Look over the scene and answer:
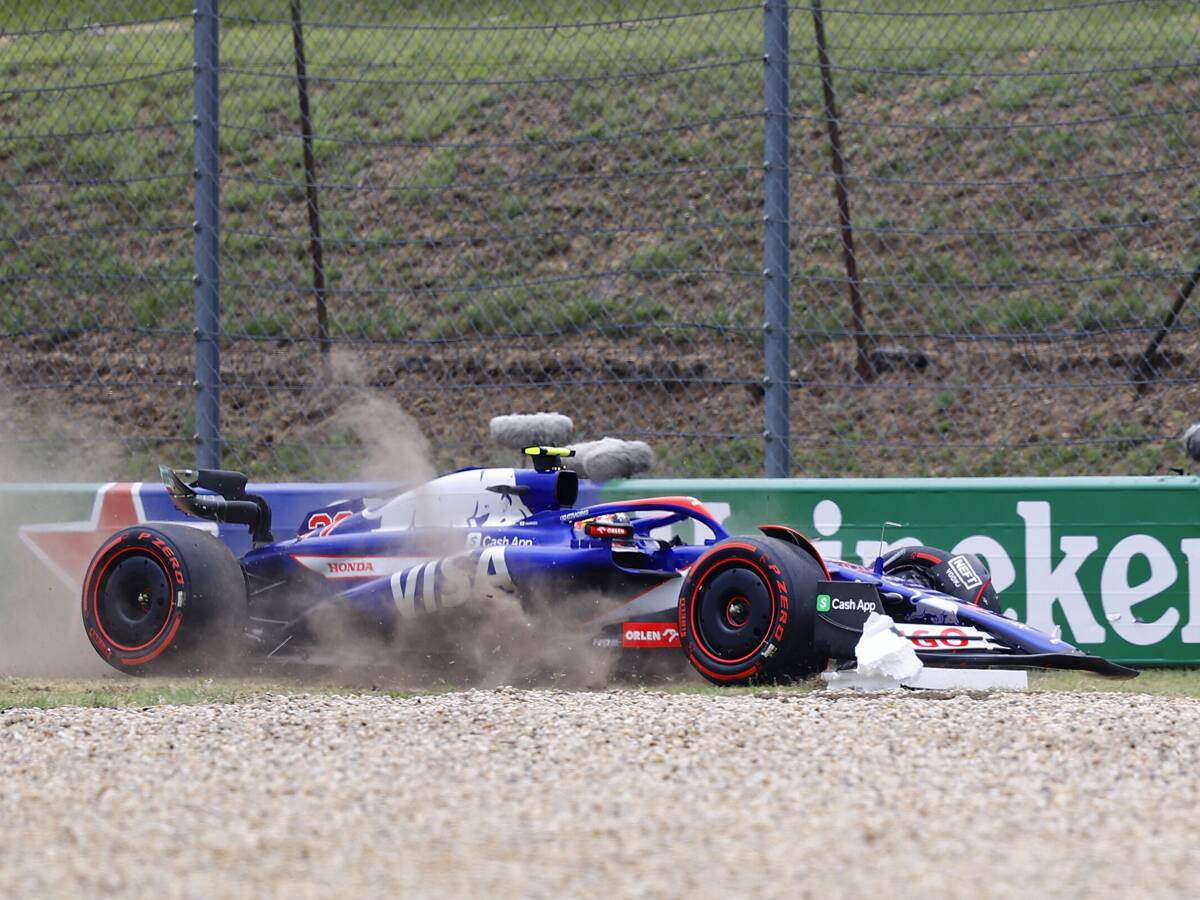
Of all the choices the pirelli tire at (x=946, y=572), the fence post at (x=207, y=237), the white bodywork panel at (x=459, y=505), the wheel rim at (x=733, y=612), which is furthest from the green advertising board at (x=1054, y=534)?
the fence post at (x=207, y=237)

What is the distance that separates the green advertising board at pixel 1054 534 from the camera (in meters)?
7.07

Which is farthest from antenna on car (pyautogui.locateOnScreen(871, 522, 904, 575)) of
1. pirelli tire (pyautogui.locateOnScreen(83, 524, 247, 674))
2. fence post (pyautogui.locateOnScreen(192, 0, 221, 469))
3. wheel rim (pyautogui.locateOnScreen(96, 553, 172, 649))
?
fence post (pyautogui.locateOnScreen(192, 0, 221, 469))

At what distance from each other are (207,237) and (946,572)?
4136 millimetres

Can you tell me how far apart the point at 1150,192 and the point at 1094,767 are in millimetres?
9145

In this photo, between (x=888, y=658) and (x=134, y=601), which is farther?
(x=134, y=601)

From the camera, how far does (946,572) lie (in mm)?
6656

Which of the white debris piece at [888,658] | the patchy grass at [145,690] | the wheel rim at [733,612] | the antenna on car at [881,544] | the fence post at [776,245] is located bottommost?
the patchy grass at [145,690]

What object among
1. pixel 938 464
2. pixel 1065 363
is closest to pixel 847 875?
pixel 938 464

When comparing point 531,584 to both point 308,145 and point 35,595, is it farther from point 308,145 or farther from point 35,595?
point 308,145

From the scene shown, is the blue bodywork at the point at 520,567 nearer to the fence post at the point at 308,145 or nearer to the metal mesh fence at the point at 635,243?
the fence post at the point at 308,145

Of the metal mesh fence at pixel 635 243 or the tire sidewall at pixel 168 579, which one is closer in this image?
the tire sidewall at pixel 168 579

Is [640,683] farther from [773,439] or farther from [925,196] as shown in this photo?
[925,196]

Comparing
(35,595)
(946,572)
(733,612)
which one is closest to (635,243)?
(35,595)

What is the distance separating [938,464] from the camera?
11.2 metres
